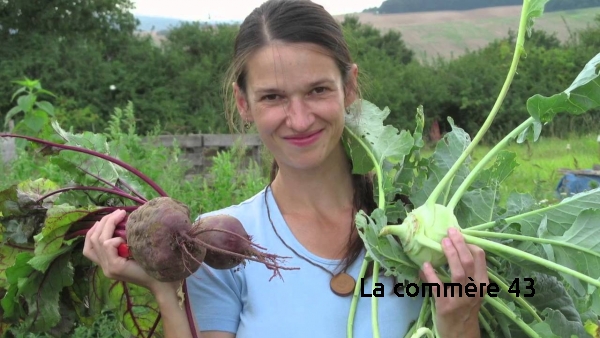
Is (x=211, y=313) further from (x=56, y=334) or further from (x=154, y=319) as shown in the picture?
(x=56, y=334)

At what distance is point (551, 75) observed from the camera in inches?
580

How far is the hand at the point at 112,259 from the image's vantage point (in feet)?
5.50

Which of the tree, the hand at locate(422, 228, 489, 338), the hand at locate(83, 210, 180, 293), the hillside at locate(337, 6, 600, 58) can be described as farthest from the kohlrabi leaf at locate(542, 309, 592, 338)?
the hillside at locate(337, 6, 600, 58)

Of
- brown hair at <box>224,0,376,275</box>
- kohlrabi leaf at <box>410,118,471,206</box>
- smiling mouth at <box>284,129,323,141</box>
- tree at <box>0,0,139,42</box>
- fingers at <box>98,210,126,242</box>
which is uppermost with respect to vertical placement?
brown hair at <box>224,0,376,275</box>

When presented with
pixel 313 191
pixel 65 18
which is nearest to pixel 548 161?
pixel 313 191

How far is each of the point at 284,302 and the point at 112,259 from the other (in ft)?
1.47

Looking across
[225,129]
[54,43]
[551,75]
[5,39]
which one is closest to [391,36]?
[551,75]

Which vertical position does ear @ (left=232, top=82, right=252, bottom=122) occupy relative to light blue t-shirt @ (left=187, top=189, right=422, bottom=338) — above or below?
above

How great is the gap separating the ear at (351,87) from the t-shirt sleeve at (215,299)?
0.61 meters

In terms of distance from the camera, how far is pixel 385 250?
1.64 meters

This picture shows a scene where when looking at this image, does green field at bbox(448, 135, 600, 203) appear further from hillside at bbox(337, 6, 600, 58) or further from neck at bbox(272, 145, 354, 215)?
hillside at bbox(337, 6, 600, 58)

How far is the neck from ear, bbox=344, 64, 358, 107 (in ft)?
0.55

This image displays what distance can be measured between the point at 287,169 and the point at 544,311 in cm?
78

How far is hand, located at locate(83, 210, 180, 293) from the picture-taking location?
1.68 meters
